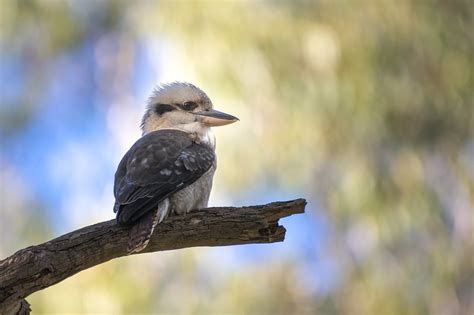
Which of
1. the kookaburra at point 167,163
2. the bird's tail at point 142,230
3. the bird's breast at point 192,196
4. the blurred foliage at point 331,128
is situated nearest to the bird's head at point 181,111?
the kookaburra at point 167,163

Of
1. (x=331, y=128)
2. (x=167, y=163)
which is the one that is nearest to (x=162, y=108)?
(x=167, y=163)

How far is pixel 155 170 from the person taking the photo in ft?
13.2

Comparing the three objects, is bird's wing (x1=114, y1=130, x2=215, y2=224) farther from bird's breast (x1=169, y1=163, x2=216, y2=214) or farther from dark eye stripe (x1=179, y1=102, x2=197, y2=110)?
dark eye stripe (x1=179, y1=102, x2=197, y2=110)

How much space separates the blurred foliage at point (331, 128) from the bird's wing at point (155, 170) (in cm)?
250

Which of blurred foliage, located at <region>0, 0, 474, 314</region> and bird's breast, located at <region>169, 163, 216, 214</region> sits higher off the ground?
blurred foliage, located at <region>0, 0, 474, 314</region>

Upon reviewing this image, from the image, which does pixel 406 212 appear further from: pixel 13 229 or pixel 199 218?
pixel 199 218

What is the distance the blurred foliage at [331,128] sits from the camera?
7355mm

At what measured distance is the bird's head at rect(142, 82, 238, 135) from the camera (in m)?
4.84

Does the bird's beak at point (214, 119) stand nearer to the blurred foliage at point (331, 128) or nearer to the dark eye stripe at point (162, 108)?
the dark eye stripe at point (162, 108)

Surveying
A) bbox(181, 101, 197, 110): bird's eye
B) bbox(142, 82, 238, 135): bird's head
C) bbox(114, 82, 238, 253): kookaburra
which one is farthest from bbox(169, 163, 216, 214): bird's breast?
bbox(181, 101, 197, 110): bird's eye

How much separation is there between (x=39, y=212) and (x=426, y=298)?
3094 millimetres

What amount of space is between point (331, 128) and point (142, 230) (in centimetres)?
446

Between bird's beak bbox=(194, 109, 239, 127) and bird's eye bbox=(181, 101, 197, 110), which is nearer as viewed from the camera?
bird's beak bbox=(194, 109, 239, 127)

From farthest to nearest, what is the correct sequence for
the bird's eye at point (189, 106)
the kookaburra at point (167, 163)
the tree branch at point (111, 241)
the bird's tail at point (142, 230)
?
the bird's eye at point (189, 106) → the kookaburra at point (167, 163) → the bird's tail at point (142, 230) → the tree branch at point (111, 241)
